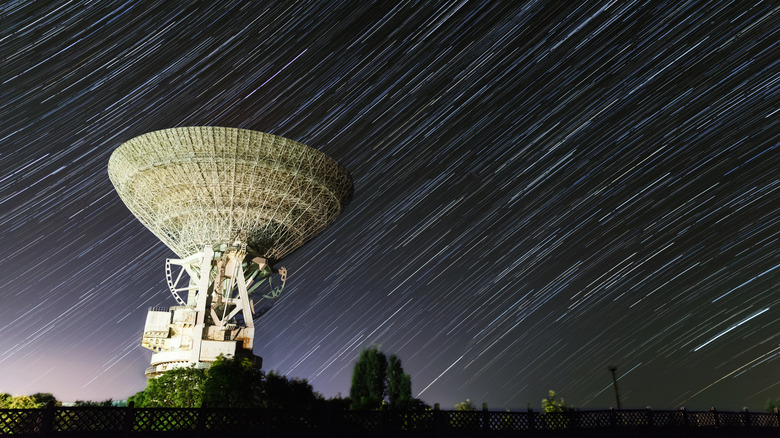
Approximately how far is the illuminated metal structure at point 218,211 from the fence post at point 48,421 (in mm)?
25310

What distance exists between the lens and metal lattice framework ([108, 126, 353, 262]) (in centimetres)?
3369

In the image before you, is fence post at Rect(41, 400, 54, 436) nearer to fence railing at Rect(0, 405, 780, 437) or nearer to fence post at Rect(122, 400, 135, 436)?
fence railing at Rect(0, 405, 780, 437)

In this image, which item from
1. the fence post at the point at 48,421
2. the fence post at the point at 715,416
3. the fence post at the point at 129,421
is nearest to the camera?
the fence post at the point at 48,421

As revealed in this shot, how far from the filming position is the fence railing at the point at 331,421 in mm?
9617

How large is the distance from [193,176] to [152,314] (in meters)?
11.1

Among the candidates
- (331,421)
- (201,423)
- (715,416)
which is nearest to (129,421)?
(201,423)

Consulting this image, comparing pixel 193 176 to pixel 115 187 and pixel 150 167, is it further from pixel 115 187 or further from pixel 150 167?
pixel 115 187

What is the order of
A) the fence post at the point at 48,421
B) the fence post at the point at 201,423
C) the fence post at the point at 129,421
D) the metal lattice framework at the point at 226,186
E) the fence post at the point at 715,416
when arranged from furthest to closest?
the metal lattice framework at the point at 226,186 < the fence post at the point at 715,416 < the fence post at the point at 201,423 < the fence post at the point at 129,421 < the fence post at the point at 48,421

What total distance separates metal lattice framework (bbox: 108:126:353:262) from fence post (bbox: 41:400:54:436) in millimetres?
25771

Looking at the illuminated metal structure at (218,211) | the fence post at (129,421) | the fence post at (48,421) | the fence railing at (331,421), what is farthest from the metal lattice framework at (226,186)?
the fence post at (48,421)

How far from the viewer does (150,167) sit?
33844 mm

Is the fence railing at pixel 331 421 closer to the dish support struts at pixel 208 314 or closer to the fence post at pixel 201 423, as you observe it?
the fence post at pixel 201 423

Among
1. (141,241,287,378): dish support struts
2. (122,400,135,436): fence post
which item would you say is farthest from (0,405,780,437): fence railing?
(141,241,287,378): dish support struts

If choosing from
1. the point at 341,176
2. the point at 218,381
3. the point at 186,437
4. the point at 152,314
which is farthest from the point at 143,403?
the point at 186,437
